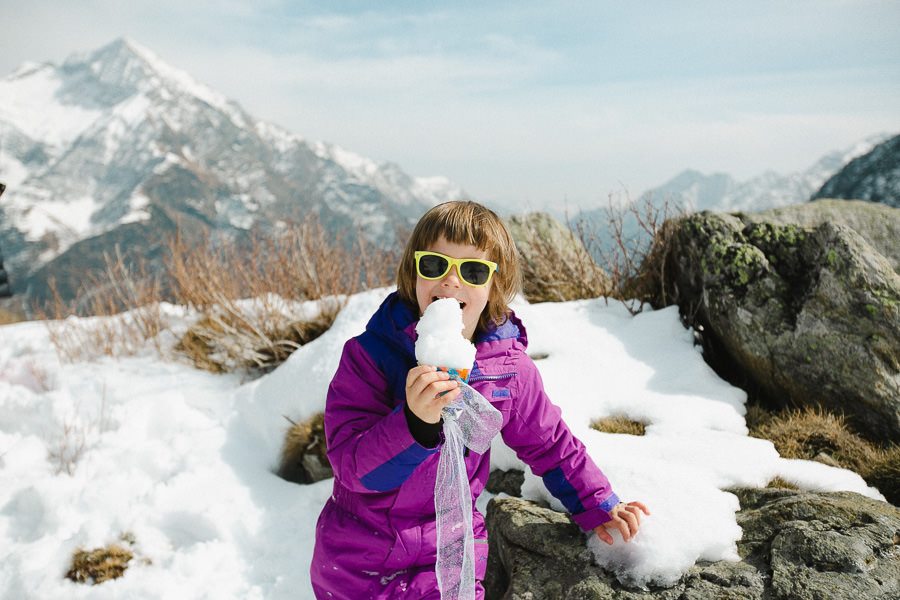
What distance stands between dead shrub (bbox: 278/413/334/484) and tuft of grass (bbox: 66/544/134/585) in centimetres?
98

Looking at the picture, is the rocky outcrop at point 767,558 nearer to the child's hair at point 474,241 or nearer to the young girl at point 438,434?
the young girl at point 438,434

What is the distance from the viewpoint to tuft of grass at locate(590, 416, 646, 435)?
283cm

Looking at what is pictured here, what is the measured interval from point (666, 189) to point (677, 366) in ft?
5.77

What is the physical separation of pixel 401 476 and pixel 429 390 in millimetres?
371

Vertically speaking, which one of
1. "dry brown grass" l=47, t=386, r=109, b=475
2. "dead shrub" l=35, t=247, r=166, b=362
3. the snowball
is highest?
the snowball

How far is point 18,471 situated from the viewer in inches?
130

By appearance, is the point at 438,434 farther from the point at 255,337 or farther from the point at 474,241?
the point at 255,337

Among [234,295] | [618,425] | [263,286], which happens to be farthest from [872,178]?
[234,295]

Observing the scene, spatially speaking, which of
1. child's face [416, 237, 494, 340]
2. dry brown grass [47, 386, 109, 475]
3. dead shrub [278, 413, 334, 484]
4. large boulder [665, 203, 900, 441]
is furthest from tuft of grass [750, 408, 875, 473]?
dry brown grass [47, 386, 109, 475]

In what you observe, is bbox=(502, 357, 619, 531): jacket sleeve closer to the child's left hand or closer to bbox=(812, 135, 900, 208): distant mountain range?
the child's left hand

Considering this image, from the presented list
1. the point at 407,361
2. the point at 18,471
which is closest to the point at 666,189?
the point at 407,361

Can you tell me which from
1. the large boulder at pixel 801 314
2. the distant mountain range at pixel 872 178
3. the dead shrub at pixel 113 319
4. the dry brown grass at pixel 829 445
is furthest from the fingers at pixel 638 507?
the distant mountain range at pixel 872 178

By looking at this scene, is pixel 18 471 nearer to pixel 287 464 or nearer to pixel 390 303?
pixel 287 464

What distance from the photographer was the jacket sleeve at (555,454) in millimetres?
1841
